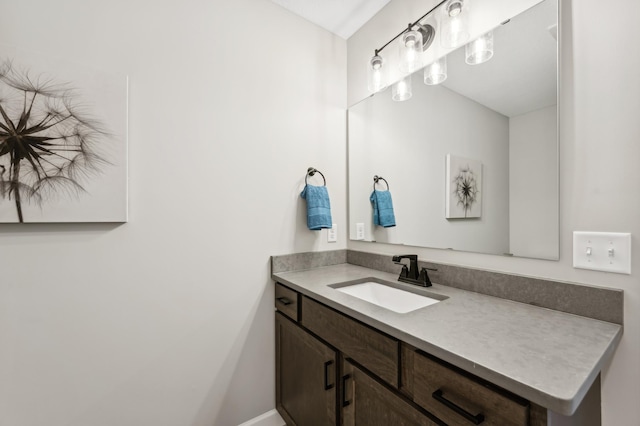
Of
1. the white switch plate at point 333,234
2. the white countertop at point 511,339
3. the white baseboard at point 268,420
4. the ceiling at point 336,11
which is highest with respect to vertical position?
the ceiling at point 336,11

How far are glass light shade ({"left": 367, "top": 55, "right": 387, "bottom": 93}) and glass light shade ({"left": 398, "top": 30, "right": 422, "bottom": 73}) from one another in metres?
0.14

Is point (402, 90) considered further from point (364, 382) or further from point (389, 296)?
point (364, 382)

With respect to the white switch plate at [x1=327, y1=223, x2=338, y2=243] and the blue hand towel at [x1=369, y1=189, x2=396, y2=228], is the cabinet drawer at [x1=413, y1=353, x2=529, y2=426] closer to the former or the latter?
the blue hand towel at [x1=369, y1=189, x2=396, y2=228]

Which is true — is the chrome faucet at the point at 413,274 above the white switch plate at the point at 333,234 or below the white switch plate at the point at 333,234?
below

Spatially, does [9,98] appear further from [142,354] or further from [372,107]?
[372,107]

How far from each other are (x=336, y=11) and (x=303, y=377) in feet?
6.80

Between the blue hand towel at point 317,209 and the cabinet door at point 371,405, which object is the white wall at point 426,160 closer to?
the blue hand towel at point 317,209

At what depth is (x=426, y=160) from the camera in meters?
1.51

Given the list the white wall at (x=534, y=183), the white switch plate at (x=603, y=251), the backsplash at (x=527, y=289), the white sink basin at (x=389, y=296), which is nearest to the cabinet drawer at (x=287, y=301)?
the backsplash at (x=527, y=289)

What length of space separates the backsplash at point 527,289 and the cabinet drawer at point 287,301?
128mm

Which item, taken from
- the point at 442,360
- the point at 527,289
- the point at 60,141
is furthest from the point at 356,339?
the point at 60,141

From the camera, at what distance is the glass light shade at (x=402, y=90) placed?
5.14 ft

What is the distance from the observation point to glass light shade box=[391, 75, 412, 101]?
61.7 inches

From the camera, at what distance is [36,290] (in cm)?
107
